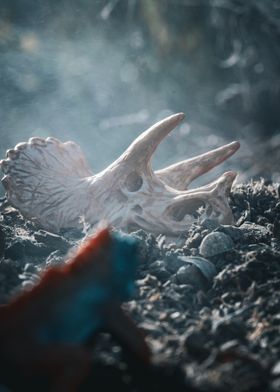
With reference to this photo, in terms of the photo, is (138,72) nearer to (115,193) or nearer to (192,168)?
(192,168)

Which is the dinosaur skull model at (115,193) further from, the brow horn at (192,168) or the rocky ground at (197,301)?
the brow horn at (192,168)

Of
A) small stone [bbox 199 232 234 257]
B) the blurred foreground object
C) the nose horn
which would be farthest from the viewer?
the nose horn

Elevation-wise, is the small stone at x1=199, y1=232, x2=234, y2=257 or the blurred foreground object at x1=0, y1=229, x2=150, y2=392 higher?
the small stone at x1=199, y1=232, x2=234, y2=257

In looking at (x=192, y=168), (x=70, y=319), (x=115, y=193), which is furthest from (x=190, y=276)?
(x=192, y=168)

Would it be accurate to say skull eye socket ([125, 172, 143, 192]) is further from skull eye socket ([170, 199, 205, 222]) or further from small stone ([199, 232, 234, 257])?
small stone ([199, 232, 234, 257])

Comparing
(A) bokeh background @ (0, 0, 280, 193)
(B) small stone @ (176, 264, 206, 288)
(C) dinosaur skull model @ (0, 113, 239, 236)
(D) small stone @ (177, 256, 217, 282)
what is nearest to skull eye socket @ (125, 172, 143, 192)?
(C) dinosaur skull model @ (0, 113, 239, 236)

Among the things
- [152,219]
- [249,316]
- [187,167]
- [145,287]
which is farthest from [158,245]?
[187,167]

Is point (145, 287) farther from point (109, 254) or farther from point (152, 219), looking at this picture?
point (152, 219)
